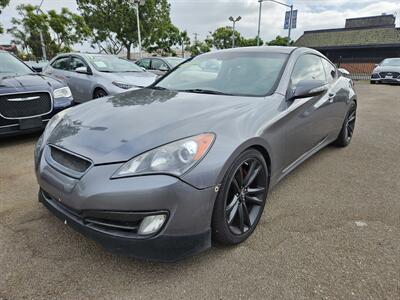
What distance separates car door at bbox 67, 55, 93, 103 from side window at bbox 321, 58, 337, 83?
463 centimetres

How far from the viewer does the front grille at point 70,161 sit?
5.78 ft

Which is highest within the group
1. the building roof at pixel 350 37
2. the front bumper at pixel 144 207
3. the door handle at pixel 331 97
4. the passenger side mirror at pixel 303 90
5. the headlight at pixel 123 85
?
the building roof at pixel 350 37

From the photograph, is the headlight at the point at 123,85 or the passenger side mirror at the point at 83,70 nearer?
the headlight at the point at 123,85

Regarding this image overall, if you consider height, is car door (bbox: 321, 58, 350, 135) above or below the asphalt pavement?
above

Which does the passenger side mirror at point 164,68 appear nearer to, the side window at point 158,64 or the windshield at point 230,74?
the side window at point 158,64

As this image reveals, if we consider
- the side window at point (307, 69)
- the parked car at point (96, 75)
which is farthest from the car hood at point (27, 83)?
the side window at point (307, 69)

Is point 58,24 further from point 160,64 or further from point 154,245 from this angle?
point 154,245

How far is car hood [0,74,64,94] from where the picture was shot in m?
4.19

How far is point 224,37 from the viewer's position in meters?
48.9

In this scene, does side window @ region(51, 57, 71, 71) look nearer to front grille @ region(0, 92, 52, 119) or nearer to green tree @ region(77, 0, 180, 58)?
front grille @ region(0, 92, 52, 119)

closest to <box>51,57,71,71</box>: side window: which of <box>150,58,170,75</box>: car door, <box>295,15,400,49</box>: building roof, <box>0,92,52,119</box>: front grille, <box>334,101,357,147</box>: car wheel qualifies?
<box>0,92,52,119</box>: front grille

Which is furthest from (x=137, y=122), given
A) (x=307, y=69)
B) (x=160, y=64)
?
(x=160, y=64)

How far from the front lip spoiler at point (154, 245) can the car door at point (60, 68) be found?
6.22 m

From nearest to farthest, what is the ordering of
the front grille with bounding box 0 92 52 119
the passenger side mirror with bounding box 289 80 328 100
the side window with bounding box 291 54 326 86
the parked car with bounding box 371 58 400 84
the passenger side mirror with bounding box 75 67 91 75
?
the passenger side mirror with bounding box 289 80 328 100
the side window with bounding box 291 54 326 86
the front grille with bounding box 0 92 52 119
the passenger side mirror with bounding box 75 67 91 75
the parked car with bounding box 371 58 400 84
